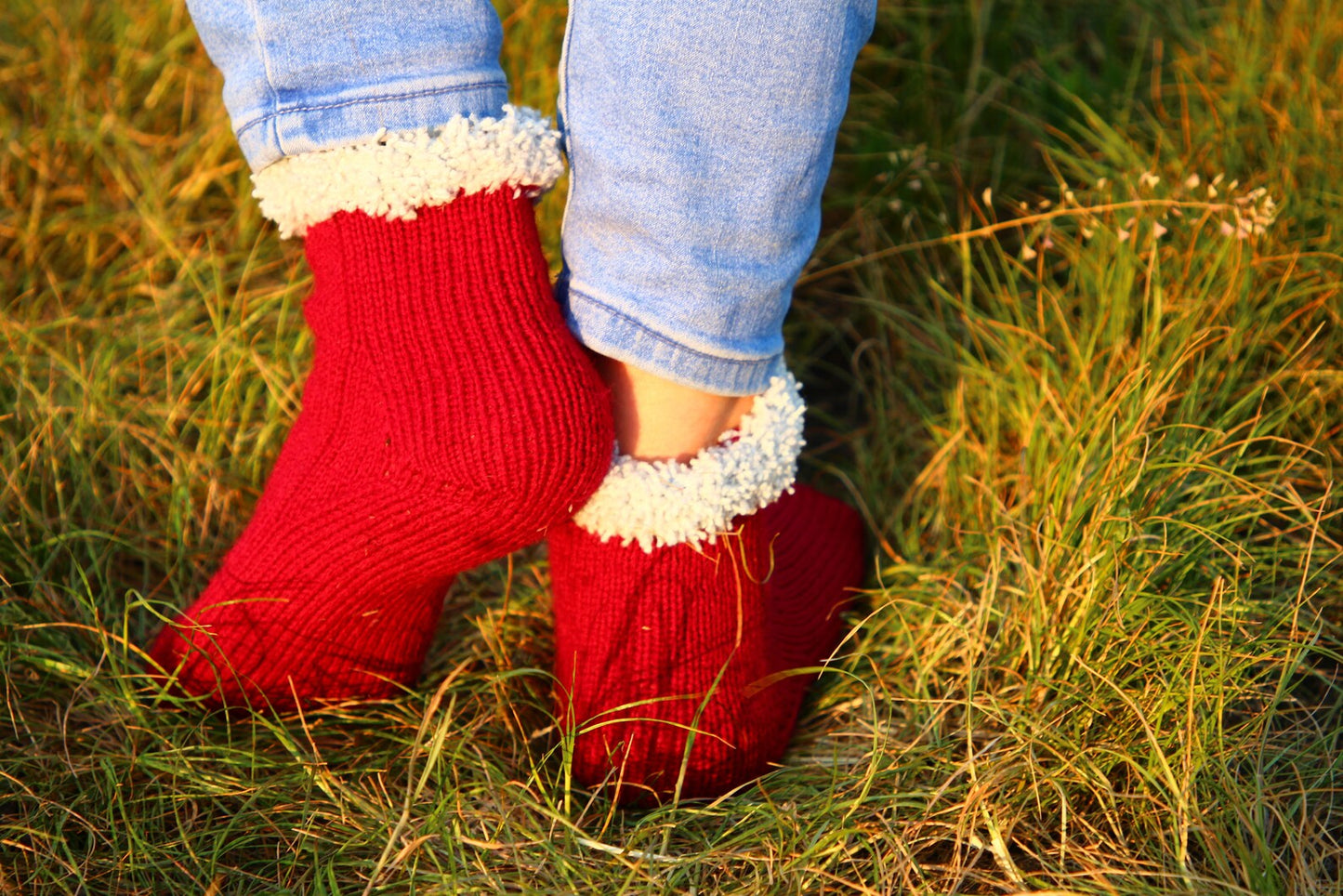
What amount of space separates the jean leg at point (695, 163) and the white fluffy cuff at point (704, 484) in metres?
0.07

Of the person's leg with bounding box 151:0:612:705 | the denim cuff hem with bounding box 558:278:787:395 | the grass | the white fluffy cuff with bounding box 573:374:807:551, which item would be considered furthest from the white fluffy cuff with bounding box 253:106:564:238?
the grass

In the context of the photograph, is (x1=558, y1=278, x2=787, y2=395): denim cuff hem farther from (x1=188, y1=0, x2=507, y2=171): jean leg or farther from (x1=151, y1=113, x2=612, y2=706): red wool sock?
(x1=188, y1=0, x2=507, y2=171): jean leg

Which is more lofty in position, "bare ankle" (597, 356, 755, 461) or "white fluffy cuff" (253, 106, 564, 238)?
"white fluffy cuff" (253, 106, 564, 238)

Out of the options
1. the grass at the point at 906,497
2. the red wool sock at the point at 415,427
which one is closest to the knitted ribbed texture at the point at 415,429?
the red wool sock at the point at 415,427

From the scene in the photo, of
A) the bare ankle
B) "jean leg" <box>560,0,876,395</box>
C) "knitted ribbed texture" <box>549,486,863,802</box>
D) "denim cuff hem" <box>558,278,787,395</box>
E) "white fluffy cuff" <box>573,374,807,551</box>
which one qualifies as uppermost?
"jean leg" <box>560,0,876,395</box>

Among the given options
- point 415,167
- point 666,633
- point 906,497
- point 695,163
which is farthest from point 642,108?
point 906,497

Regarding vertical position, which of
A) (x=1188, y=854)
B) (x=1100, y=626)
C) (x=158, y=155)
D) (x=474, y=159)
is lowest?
(x=1188, y=854)

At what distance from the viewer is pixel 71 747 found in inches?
34.5

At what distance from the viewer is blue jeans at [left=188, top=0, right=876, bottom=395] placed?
70 centimetres

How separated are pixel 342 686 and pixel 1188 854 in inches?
27.7

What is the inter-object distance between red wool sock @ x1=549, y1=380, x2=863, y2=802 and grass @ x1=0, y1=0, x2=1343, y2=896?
48 mm

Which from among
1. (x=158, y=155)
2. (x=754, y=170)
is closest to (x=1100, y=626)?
(x=754, y=170)

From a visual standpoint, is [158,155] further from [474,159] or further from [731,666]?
[731,666]

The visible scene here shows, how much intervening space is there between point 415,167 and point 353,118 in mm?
55
